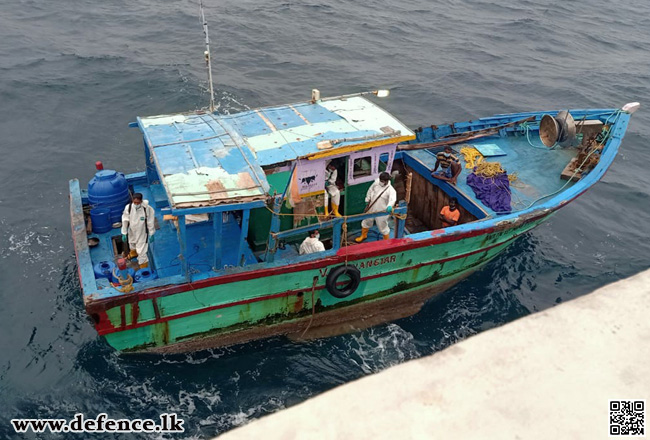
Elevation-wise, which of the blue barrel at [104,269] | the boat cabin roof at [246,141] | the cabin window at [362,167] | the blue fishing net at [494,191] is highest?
the boat cabin roof at [246,141]

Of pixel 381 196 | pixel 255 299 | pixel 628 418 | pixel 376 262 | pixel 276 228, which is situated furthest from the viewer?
A: pixel 376 262

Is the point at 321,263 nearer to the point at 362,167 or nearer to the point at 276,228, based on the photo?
the point at 276,228

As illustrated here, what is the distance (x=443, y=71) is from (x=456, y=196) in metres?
12.8

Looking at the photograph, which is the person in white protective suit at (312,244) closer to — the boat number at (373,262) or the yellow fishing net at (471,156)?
the boat number at (373,262)

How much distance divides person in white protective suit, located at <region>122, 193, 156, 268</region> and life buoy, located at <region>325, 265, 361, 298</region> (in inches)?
126

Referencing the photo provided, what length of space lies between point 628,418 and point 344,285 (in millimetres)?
5920

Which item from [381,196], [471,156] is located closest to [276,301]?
[381,196]

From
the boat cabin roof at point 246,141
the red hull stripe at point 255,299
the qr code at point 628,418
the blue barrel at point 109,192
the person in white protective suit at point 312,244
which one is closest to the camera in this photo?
the qr code at point 628,418

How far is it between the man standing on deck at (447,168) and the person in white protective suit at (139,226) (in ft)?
20.0

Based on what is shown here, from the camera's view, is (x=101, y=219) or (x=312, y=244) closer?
(x=312, y=244)

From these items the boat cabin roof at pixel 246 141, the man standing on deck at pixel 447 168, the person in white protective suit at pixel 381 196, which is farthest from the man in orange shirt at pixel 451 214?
the boat cabin roof at pixel 246 141

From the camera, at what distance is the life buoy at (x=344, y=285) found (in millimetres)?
8883

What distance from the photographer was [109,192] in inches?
364

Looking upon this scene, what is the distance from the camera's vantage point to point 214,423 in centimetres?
818
